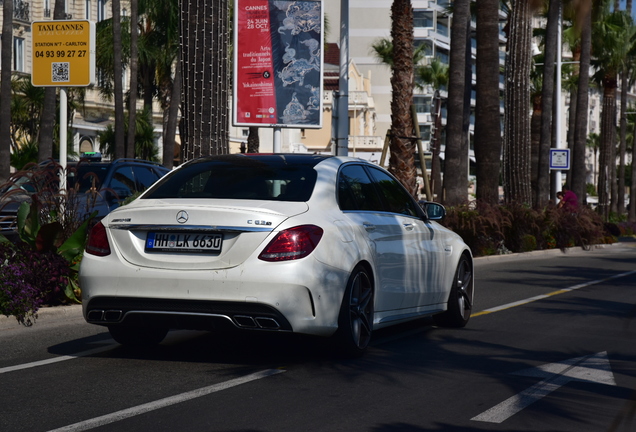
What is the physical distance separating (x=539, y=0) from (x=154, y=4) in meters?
16.8

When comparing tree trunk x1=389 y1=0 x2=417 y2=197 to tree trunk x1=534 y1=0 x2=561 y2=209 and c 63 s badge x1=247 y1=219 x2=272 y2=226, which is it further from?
c 63 s badge x1=247 y1=219 x2=272 y2=226

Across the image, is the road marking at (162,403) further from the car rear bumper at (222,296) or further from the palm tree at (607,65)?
the palm tree at (607,65)

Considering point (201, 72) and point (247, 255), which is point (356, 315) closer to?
point (247, 255)

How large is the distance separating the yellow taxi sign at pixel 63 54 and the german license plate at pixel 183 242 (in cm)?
607

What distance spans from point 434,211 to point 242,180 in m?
2.47

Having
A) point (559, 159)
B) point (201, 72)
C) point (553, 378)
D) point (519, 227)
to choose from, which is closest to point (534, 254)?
point (519, 227)

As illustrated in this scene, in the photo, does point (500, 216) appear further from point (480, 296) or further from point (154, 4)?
point (154, 4)

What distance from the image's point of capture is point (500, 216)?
23500mm

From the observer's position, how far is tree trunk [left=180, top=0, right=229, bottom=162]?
14648 millimetres

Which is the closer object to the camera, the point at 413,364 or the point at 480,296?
the point at 413,364

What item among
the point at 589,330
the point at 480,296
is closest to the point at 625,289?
the point at 480,296

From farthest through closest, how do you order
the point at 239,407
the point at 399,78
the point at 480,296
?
the point at 399,78, the point at 480,296, the point at 239,407

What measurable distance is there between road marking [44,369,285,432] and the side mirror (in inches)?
113

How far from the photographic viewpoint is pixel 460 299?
33.4 feet
